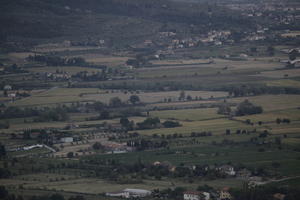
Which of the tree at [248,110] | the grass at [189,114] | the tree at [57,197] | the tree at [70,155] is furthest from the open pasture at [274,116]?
the tree at [57,197]

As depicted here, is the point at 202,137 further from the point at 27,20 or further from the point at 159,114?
the point at 27,20

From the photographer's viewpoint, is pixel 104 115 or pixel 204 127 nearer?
pixel 204 127

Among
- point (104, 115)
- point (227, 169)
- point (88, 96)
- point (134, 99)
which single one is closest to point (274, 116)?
point (104, 115)

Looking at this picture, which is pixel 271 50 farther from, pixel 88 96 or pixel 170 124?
A: pixel 170 124

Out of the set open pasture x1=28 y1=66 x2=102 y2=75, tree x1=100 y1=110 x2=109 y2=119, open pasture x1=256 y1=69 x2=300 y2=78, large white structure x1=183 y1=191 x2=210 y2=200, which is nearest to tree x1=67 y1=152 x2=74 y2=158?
large white structure x1=183 y1=191 x2=210 y2=200

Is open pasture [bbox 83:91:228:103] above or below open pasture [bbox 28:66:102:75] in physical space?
below

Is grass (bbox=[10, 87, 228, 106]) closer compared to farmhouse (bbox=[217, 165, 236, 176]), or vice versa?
farmhouse (bbox=[217, 165, 236, 176])

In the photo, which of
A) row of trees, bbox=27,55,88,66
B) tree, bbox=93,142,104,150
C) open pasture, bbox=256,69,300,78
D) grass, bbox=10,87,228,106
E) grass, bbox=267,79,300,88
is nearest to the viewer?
tree, bbox=93,142,104,150

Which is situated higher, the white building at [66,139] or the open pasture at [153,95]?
the open pasture at [153,95]

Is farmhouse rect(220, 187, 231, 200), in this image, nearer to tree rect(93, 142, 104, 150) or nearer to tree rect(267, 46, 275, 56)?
tree rect(93, 142, 104, 150)

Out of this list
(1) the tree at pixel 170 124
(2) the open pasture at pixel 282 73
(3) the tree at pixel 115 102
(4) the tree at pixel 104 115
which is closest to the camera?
(1) the tree at pixel 170 124

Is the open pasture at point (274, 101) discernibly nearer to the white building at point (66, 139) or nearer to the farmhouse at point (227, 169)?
the white building at point (66, 139)
